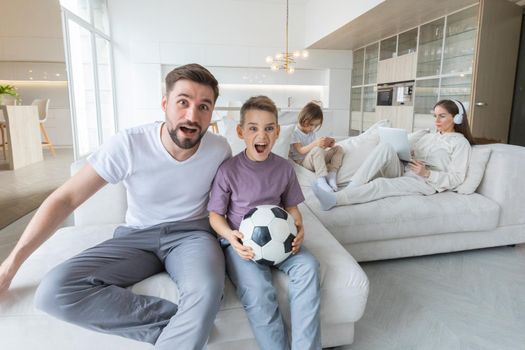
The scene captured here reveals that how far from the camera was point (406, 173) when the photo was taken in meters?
2.45

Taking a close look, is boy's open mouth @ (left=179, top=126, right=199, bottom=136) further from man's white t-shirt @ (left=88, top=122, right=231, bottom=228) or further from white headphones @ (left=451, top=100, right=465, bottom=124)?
white headphones @ (left=451, top=100, right=465, bottom=124)

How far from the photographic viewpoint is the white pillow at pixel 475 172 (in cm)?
228

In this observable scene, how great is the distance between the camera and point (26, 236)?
3.59 ft

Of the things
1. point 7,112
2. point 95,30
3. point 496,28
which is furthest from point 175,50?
point 496,28

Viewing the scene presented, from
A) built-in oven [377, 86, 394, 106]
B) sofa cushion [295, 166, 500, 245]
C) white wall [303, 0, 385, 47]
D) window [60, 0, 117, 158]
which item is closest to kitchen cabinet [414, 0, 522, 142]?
built-in oven [377, 86, 394, 106]

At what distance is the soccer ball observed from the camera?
1178 millimetres

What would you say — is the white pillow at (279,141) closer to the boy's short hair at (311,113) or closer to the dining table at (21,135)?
the boy's short hair at (311,113)

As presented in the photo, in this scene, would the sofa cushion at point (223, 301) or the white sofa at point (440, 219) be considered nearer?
the sofa cushion at point (223, 301)

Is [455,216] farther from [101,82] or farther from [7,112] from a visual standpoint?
[101,82]

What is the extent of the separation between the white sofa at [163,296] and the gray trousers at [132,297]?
60 millimetres

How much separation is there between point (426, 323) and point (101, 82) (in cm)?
705

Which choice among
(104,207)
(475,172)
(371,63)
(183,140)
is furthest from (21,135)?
(371,63)

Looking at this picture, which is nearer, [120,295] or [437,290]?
[120,295]

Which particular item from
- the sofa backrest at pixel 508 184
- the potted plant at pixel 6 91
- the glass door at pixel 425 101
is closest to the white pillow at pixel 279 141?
the sofa backrest at pixel 508 184
